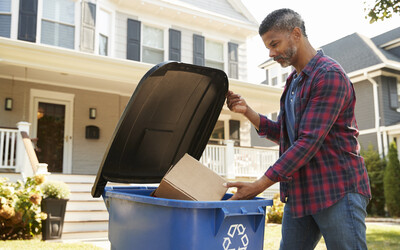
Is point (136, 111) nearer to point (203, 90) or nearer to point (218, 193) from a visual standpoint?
point (203, 90)

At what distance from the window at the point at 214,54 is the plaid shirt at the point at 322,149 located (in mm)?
11132

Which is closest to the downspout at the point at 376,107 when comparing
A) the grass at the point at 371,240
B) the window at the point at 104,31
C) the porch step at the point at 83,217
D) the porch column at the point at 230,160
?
the porch column at the point at 230,160

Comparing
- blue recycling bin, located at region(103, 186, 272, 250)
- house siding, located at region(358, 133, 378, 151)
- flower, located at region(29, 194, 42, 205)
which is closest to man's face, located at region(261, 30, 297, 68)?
blue recycling bin, located at region(103, 186, 272, 250)

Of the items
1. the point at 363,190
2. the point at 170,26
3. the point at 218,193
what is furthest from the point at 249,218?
the point at 170,26

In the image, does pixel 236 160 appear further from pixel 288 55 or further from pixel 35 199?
pixel 288 55

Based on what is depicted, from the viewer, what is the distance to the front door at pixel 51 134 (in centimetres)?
987

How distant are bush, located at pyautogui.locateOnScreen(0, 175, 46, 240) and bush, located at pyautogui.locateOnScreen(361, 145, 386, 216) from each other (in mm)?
11221

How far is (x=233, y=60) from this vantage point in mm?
13312

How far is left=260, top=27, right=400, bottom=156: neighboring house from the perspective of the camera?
15.4 metres

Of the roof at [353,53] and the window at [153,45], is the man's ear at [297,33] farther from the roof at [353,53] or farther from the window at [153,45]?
the roof at [353,53]

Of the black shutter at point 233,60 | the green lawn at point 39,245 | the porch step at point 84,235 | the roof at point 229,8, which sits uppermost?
the roof at point 229,8

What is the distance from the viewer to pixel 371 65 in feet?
52.4

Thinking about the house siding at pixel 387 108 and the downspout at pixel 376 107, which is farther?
the house siding at pixel 387 108

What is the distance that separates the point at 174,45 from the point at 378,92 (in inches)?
349
